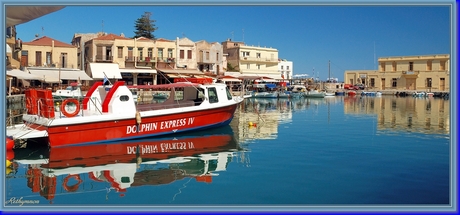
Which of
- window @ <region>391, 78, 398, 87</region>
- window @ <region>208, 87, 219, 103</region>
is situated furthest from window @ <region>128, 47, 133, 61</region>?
window @ <region>391, 78, 398, 87</region>

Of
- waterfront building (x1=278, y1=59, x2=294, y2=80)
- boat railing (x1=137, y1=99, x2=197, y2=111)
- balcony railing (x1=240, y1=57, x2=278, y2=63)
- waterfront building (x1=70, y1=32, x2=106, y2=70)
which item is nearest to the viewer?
boat railing (x1=137, y1=99, x2=197, y2=111)

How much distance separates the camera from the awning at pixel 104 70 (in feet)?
146

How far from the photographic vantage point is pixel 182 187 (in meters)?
8.77

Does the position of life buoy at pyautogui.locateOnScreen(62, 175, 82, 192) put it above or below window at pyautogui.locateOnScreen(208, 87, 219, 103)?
below

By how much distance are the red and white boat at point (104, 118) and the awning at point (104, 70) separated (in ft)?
97.1

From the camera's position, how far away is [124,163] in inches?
448

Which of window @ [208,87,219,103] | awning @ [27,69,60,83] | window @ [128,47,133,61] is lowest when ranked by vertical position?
window @ [208,87,219,103]

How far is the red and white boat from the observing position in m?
13.1

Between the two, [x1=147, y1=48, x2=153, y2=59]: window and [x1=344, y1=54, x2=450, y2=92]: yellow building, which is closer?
[x1=147, y1=48, x2=153, y2=59]: window

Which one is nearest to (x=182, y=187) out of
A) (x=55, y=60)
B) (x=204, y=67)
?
(x=55, y=60)

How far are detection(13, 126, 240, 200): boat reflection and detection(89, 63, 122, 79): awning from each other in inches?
1226

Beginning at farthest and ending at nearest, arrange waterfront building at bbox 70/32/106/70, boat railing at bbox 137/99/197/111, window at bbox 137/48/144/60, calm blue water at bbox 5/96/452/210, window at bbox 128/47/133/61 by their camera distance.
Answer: window at bbox 137/48/144/60 < waterfront building at bbox 70/32/106/70 < window at bbox 128/47/133/61 < boat railing at bbox 137/99/197/111 < calm blue water at bbox 5/96/452/210

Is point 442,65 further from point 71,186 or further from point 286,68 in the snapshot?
point 71,186

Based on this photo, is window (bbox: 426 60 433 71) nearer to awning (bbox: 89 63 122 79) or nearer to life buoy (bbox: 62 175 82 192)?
awning (bbox: 89 63 122 79)
